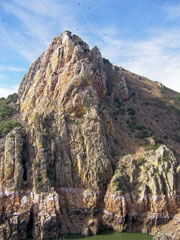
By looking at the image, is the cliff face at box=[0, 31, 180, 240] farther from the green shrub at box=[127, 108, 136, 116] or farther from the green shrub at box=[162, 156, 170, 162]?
the green shrub at box=[127, 108, 136, 116]

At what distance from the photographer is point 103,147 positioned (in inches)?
1903

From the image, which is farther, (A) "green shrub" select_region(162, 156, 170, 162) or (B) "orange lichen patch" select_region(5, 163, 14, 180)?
(A) "green shrub" select_region(162, 156, 170, 162)

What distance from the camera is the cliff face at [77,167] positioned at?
40688 millimetres

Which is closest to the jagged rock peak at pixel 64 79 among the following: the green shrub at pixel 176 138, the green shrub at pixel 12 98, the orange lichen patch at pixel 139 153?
the green shrub at pixel 12 98

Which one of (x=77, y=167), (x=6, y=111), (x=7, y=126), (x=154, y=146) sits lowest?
(x=77, y=167)

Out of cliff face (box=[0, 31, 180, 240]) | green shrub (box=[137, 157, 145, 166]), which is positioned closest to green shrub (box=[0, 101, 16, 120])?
cliff face (box=[0, 31, 180, 240])

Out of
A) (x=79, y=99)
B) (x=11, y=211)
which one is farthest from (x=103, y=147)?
(x=11, y=211)

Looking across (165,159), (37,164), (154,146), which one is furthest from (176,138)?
(37,164)

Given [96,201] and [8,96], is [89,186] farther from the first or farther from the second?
[8,96]

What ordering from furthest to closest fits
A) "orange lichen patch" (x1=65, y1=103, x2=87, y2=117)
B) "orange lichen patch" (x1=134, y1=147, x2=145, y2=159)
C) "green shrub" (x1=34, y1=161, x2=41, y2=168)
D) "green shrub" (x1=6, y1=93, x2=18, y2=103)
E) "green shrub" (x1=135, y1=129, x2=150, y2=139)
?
"green shrub" (x1=6, y1=93, x2=18, y2=103) < "green shrub" (x1=135, y1=129, x2=150, y2=139) < "orange lichen patch" (x1=65, y1=103, x2=87, y2=117) < "orange lichen patch" (x1=134, y1=147, x2=145, y2=159) < "green shrub" (x1=34, y1=161, x2=41, y2=168)

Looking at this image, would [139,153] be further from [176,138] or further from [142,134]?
[176,138]

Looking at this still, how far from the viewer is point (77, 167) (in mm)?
46344

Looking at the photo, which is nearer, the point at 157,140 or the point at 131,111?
the point at 157,140

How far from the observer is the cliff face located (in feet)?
133
